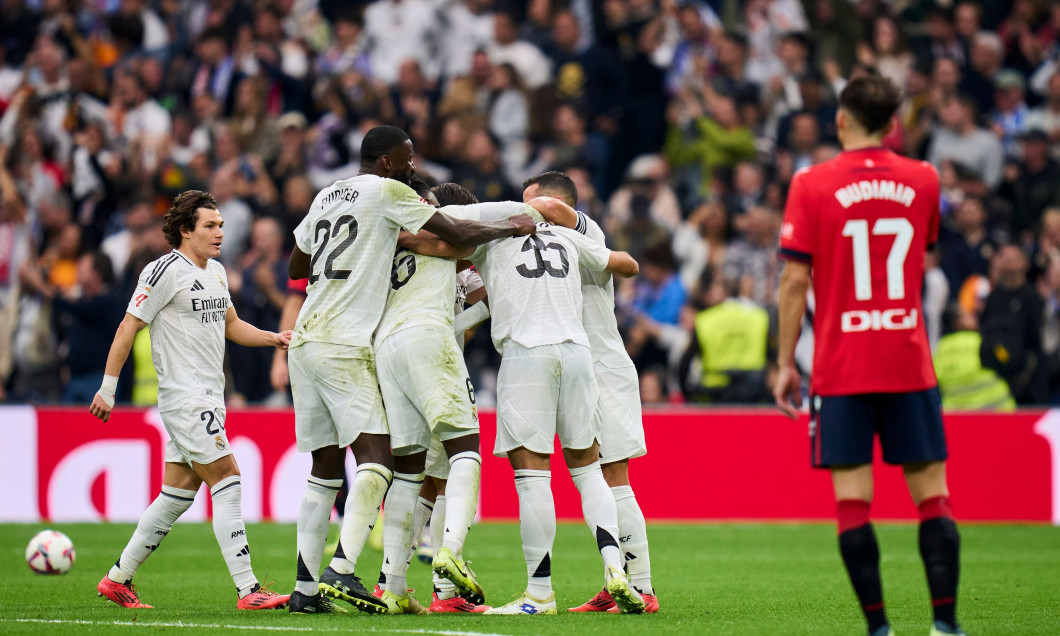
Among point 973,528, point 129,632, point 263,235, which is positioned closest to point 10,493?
point 263,235

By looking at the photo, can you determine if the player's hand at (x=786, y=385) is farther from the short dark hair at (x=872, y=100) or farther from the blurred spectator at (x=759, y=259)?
the blurred spectator at (x=759, y=259)

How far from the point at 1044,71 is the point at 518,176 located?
714 cm

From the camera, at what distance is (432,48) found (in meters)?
19.3

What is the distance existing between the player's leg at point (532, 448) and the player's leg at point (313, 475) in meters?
0.94

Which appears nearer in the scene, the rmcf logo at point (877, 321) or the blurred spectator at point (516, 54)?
the rmcf logo at point (877, 321)

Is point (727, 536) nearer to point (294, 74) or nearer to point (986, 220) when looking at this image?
point (986, 220)

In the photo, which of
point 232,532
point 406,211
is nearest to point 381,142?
point 406,211

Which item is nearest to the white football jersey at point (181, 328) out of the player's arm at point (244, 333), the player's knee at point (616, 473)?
the player's arm at point (244, 333)

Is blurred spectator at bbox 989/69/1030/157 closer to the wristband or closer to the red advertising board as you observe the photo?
the red advertising board

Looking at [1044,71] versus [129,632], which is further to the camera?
[1044,71]

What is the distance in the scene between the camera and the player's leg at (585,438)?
24.1 feet

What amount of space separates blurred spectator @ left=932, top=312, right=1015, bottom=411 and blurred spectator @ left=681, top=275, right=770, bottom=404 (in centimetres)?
194

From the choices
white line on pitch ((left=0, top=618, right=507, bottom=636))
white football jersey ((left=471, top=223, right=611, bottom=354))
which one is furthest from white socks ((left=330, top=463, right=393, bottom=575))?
white football jersey ((left=471, top=223, right=611, bottom=354))

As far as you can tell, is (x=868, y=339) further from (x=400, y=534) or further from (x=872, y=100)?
(x=400, y=534)
